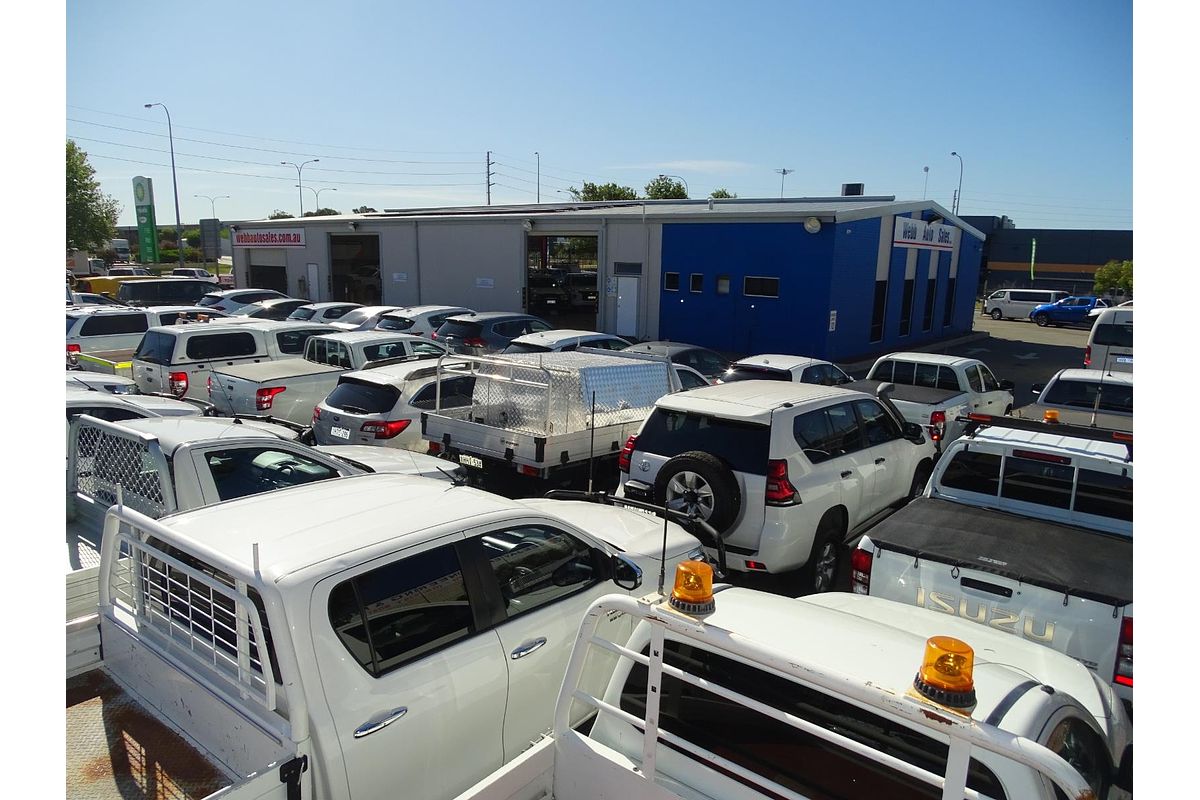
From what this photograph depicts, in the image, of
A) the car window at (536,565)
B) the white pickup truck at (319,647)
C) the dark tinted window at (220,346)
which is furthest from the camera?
the dark tinted window at (220,346)

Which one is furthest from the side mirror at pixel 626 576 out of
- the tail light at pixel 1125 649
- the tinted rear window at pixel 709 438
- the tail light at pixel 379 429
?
the tail light at pixel 379 429

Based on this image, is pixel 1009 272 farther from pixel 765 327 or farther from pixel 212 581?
pixel 212 581

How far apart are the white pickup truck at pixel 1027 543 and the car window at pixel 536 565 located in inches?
77.1

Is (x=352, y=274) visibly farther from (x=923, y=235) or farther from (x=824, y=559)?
(x=824, y=559)

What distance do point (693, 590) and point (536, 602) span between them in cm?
142

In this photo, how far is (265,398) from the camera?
10852 millimetres

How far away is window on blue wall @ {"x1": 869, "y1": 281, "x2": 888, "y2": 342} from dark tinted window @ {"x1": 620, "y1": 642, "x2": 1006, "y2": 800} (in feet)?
75.7

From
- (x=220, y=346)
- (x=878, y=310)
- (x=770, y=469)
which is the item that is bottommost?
(x=770, y=469)

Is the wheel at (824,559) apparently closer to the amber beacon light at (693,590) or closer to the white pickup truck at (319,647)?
the white pickup truck at (319,647)

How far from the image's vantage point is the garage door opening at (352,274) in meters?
35.1

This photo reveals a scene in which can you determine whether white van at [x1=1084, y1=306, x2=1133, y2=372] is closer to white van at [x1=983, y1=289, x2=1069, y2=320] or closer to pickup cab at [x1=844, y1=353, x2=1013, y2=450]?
pickup cab at [x1=844, y1=353, x2=1013, y2=450]

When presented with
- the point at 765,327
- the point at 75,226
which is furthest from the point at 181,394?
the point at 75,226

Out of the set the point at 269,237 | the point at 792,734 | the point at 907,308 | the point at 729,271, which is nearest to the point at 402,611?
the point at 792,734

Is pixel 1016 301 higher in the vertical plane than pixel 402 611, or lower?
higher
